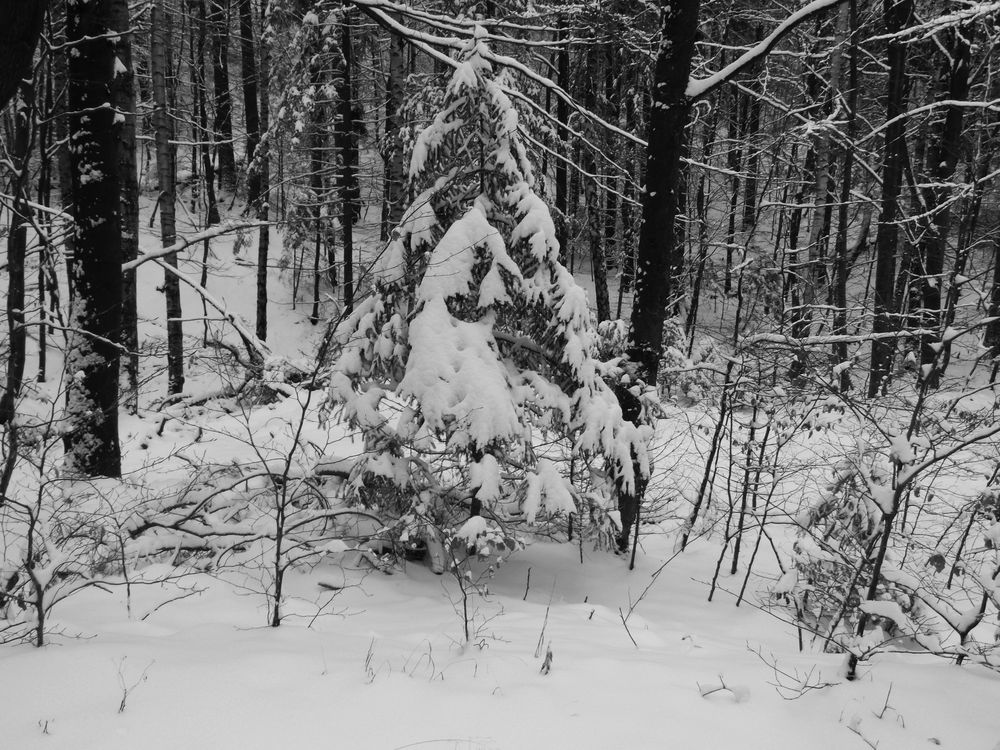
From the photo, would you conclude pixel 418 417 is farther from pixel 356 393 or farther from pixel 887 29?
pixel 887 29

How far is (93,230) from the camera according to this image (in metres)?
6.27

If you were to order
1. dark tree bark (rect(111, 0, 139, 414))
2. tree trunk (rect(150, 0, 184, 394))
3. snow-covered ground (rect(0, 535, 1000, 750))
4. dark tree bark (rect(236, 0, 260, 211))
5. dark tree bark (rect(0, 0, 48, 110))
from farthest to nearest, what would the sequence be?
dark tree bark (rect(236, 0, 260, 211)), tree trunk (rect(150, 0, 184, 394)), dark tree bark (rect(111, 0, 139, 414)), snow-covered ground (rect(0, 535, 1000, 750)), dark tree bark (rect(0, 0, 48, 110))

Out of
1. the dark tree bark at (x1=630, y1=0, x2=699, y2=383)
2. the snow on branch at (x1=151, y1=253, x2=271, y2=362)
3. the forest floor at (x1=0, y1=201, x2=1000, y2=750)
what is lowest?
the forest floor at (x1=0, y1=201, x2=1000, y2=750)

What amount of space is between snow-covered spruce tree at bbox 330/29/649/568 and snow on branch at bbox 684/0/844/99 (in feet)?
6.60

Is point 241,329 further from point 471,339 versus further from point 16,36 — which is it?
point 16,36

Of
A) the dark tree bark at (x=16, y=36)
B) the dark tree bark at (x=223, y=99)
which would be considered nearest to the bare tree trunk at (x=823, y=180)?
the dark tree bark at (x=16, y=36)

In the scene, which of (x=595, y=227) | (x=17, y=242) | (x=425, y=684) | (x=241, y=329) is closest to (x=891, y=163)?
(x=595, y=227)

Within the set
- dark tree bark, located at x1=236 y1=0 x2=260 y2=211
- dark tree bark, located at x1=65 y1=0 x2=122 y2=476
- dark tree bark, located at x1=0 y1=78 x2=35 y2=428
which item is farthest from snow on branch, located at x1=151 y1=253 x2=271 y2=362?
dark tree bark, located at x1=236 y1=0 x2=260 y2=211

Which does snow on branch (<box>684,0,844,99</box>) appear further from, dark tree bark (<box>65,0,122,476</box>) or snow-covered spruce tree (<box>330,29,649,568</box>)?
dark tree bark (<box>65,0,122,476</box>)

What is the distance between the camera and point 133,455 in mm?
8344

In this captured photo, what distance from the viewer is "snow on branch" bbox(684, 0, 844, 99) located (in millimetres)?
5457

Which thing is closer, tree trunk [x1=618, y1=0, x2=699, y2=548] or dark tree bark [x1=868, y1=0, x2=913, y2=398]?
tree trunk [x1=618, y1=0, x2=699, y2=548]

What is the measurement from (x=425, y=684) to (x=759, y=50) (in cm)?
593

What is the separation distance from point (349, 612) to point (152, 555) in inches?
70.8
